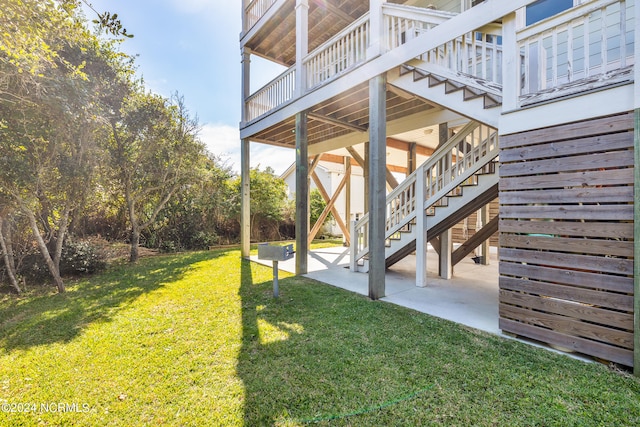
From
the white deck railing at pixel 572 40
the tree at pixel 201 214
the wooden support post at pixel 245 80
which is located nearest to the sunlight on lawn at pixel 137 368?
the white deck railing at pixel 572 40

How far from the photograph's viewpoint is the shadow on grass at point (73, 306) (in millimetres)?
3199

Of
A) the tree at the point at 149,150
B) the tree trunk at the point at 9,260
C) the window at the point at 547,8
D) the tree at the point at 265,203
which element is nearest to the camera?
the window at the point at 547,8

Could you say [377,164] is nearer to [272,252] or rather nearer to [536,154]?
[536,154]

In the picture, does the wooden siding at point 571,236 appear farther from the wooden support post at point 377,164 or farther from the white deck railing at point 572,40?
the wooden support post at point 377,164

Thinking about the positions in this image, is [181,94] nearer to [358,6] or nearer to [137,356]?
[358,6]

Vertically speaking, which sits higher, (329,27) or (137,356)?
(329,27)

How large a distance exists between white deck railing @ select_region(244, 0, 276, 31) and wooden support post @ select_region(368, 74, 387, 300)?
454 centimetres

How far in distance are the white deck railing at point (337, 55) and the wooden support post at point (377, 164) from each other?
0.68 meters

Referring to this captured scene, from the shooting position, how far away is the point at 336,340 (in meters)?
2.94

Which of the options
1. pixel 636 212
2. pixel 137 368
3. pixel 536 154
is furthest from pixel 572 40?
pixel 137 368

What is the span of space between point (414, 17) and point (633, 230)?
3.37 metres

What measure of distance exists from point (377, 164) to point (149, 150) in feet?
20.8

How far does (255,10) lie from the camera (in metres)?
7.31

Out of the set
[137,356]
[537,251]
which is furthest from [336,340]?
[537,251]
